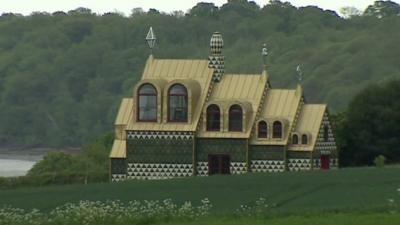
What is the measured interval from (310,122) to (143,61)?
121982 millimetres

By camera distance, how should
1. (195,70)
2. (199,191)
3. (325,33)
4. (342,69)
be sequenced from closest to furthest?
1. (199,191)
2. (195,70)
3. (342,69)
4. (325,33)

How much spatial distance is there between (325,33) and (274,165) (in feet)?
419

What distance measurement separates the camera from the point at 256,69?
150875 millimetres

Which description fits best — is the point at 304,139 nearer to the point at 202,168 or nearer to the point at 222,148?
the point at 222,148

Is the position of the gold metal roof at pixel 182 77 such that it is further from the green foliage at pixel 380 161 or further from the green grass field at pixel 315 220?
the green grass field at pixel 315 220

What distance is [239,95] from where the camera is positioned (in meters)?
57.2

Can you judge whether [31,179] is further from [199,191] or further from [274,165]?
[199,191]

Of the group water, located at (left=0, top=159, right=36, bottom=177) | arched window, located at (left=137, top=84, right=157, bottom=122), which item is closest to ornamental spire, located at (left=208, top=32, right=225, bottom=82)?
arched window, located at (left=137, top=84, right=157, bottom=122)

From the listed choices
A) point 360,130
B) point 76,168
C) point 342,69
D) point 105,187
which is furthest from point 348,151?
point 342,69

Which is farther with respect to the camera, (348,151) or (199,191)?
(348,151)

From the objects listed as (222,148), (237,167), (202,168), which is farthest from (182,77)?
(237,167)

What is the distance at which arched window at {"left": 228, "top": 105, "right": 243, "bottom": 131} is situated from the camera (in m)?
56.4

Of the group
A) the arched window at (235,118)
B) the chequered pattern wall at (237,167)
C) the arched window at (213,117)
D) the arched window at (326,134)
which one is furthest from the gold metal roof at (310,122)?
the arched window at (213,117)

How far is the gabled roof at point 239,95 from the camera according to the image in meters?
56.3
